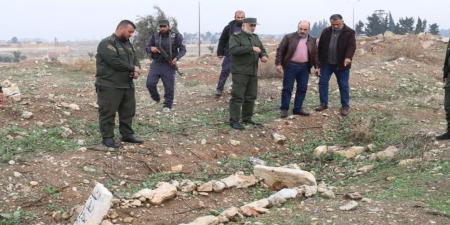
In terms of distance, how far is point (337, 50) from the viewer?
25.0ft

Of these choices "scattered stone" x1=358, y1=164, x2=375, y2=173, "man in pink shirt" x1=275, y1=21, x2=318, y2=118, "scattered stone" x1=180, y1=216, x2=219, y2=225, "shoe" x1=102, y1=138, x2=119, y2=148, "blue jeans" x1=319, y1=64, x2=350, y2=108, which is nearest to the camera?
"scattered stone" x1=180, y1=216, x2=219, y2=225

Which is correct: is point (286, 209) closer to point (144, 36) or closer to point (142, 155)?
point (142, 155)

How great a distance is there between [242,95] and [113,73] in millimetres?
1835

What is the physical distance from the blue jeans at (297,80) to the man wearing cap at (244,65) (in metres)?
0.72

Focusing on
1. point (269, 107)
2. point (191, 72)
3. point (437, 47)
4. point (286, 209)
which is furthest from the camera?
point (437, 47)

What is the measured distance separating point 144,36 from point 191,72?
1010 centimetres

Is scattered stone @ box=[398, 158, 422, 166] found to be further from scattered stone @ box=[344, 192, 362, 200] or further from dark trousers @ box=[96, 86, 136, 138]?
dark trousers @ box=[96, 86, 136, 138]

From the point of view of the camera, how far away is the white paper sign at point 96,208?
13.8 feet

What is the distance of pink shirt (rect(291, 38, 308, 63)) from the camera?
7.44 meters

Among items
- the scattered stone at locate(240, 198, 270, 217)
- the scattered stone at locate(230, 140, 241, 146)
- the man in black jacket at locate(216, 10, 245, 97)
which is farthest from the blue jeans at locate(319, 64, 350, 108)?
the scattered stone at locate(240, 198, 270, 217)

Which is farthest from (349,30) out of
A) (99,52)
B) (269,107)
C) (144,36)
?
(144,36)

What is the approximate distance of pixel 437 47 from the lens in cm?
1772

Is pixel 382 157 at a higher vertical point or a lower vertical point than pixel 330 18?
lower

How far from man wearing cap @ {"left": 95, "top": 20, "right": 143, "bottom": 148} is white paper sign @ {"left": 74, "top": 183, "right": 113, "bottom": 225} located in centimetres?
178
